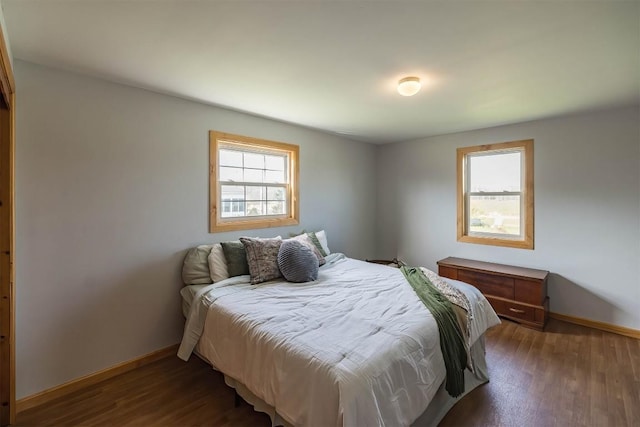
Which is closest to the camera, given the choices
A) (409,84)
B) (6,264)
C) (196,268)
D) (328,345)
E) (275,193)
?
(328,345)

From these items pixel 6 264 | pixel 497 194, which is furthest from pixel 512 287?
pixel 6 264

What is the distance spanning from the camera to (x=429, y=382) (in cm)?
161

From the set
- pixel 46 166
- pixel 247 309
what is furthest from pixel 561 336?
pixel 46 166

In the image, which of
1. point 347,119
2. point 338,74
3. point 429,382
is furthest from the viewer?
point 347,119

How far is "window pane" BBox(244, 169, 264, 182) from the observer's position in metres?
3.29

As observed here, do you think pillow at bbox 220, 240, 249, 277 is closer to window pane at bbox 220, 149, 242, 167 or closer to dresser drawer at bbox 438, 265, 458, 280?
window pane at bbox 220, 149, 242, 167

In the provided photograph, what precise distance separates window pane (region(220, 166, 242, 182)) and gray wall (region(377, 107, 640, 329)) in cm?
287

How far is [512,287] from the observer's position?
3.29m

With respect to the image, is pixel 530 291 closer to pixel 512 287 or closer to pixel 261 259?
pixel 512 287

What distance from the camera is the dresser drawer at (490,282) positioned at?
332 cm

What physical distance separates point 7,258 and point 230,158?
6.17ft

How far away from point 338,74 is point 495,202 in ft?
9.41

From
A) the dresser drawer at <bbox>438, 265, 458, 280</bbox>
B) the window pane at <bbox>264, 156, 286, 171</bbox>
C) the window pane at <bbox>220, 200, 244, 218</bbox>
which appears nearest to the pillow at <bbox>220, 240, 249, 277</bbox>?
the window pane at <bbox>220, 200, 244, 218</bbox>

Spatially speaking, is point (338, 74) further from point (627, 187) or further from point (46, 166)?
point (627, 187)
